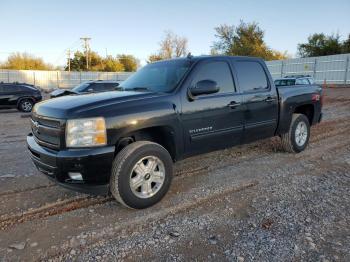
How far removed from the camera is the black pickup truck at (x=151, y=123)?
12.1 ft

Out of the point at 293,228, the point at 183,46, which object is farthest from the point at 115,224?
the point at 183,46

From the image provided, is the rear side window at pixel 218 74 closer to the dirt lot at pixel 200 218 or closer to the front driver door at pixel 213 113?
the front driver door at pixel 213 113

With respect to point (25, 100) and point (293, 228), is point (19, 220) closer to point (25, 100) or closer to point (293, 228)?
point (293, 228)

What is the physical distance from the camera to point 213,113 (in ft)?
15.7

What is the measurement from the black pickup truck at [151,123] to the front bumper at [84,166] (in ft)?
0.04

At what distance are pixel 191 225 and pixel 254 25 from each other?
55125mm

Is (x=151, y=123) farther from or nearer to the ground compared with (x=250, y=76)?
nearer to the ground

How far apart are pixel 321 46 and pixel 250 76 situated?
46503 mm

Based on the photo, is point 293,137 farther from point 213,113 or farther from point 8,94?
point 8,94

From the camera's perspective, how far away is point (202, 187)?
4.74m

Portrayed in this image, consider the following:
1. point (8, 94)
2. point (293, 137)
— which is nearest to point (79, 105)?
point (293, 137)

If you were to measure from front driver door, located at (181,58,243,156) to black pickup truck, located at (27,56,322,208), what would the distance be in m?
0.01

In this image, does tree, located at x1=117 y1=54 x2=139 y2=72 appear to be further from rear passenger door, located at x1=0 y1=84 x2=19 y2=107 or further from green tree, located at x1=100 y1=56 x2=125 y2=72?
rear passenger door, located at x1=0 y1=84 x2=19 y2=107

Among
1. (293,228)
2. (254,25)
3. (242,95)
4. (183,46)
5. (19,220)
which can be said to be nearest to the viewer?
(293,228)
